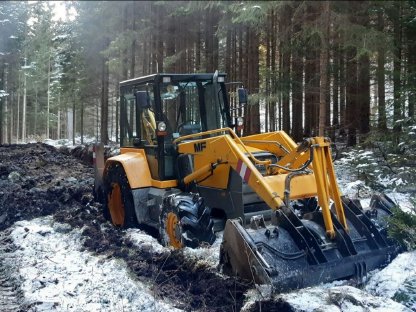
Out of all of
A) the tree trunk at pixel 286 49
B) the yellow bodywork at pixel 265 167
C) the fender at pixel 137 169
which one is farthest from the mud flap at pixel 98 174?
the tree trunk at pixel 286 49

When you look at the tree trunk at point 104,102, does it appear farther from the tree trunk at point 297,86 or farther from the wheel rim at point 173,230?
the wheel rim at point 173,230

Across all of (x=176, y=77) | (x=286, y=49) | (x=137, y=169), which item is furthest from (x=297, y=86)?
(x=137, y=169)

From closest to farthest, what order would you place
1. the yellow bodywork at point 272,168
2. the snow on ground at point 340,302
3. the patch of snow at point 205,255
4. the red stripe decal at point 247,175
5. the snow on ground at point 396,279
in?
the snow on ground at point 340,302 < the snow on ground at point 396,279 < the yellow bodywork at point 272,168 < the patch of snow at point 205,255 < the red stripe decal at point 247,175

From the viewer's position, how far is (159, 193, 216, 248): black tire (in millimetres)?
6695

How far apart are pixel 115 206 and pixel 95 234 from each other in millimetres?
1252

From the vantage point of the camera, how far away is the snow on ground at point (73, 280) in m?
5.12

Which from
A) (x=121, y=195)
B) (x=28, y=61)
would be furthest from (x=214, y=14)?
(x=28, y=61)

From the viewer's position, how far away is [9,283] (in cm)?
616

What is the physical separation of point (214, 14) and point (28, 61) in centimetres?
3414

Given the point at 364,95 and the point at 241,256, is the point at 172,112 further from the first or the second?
the point at 364,95

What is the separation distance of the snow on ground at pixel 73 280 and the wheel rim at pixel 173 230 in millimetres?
846

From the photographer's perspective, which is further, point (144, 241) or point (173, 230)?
point (144, 241)

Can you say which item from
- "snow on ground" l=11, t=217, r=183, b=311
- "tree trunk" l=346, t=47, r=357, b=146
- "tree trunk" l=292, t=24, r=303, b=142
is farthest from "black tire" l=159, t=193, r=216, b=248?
"tree trunk" l=292, t=24, r=303, b=142

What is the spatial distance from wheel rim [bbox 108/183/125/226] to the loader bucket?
4.07m
